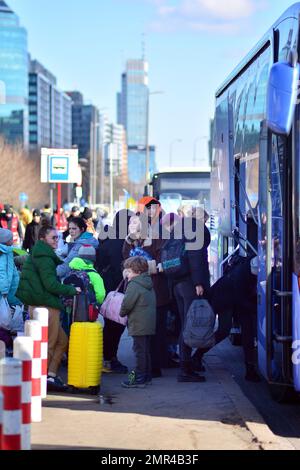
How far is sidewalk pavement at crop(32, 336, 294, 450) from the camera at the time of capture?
7.50m

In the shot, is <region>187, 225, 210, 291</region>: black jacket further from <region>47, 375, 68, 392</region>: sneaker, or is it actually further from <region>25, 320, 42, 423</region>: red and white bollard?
<region>25, 320, 42, 423</region>: red and white bollard

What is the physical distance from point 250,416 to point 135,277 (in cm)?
224

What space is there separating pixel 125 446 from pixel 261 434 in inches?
47.4

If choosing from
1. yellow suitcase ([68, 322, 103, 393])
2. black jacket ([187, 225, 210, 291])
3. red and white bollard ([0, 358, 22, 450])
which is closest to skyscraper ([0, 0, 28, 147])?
black jacket ([187, 225, 210, 291])

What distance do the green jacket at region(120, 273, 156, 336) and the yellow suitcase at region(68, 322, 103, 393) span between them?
1.83 feet

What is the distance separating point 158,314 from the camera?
11.2m

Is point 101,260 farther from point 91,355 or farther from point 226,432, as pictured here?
point 226,432

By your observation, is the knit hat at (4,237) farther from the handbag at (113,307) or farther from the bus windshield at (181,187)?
the bus windshield at (181,187)

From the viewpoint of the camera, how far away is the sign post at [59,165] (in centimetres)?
2106

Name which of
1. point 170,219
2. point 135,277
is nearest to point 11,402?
point 135,277

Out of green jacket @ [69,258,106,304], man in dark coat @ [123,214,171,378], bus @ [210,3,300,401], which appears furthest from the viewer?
man in dark coat @ [123,214,171,378]

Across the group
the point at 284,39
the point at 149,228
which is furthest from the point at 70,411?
the point at 284,39

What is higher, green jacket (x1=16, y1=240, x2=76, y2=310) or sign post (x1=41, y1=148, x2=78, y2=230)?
sign post (x1=41, y1=148, x2=78, y2=230)

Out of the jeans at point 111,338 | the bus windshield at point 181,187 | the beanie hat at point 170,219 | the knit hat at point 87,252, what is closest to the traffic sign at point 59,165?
the bus windshield at point 181,187
